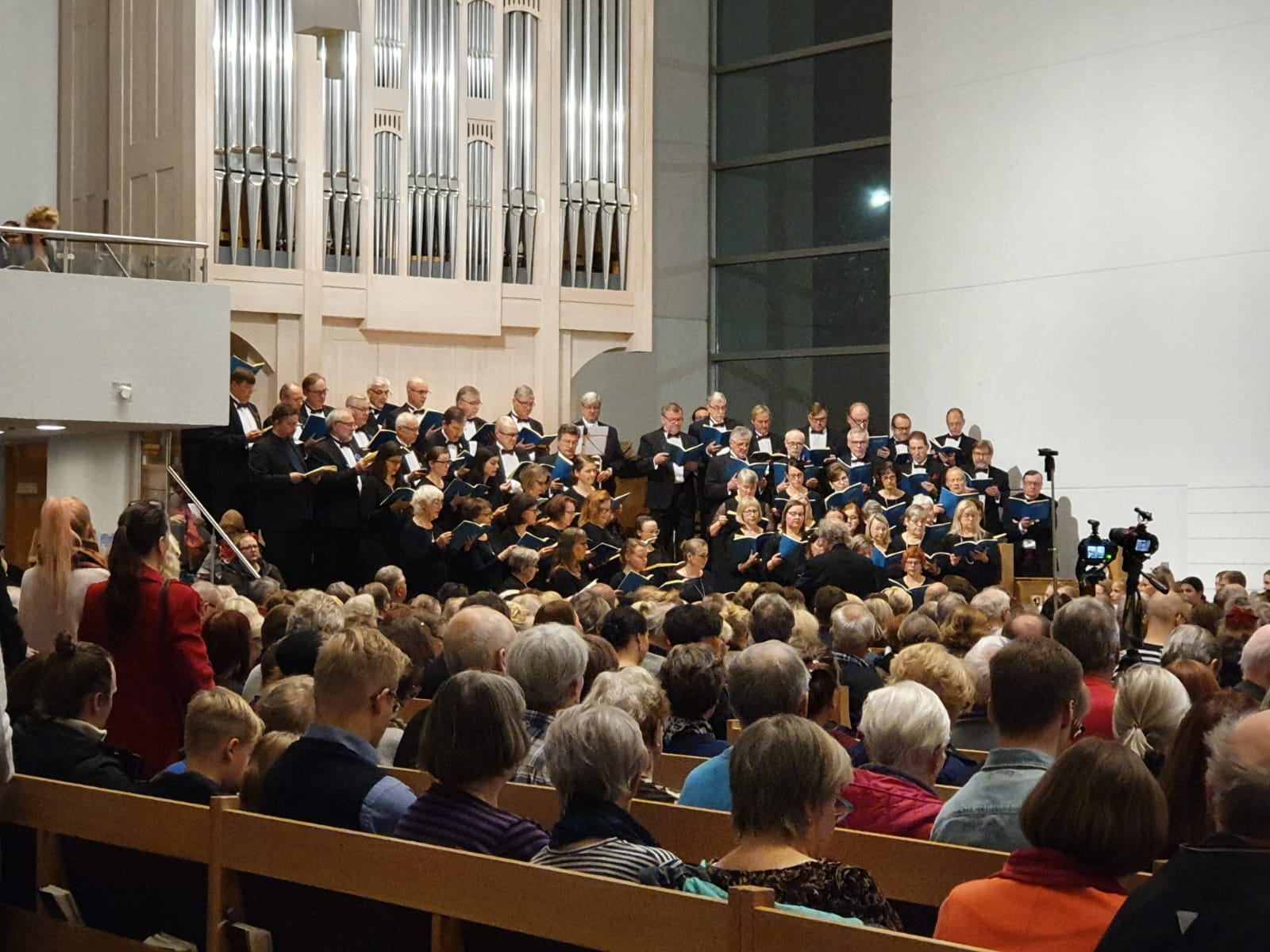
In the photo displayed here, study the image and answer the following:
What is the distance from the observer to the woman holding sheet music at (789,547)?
12820 millimetres

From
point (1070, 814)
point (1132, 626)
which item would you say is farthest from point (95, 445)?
point (1070, 814)

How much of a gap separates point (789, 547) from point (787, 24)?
655 centimetres

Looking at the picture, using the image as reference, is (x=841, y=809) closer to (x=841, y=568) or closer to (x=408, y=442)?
(x=841, y=568)

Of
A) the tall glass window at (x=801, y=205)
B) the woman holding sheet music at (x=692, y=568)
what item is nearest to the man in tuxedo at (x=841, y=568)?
the woman holding sheet music at (x=692, y=568)

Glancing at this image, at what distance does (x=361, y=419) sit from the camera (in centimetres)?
1283

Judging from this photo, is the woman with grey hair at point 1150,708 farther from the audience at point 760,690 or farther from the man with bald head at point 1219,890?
the man with bald head at point 1219,890

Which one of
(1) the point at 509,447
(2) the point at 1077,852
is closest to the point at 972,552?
(1) the point at 509,447

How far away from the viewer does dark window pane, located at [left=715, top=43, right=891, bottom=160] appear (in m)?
16.8

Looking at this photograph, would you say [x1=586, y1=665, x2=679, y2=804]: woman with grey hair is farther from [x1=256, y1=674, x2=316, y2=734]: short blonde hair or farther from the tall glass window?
the tall glass window

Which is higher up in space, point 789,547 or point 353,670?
point 353,670

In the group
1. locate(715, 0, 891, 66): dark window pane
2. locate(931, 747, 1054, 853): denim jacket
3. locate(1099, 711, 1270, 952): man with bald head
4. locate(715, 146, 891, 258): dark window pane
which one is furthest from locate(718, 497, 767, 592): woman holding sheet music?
locate(1099, 711, 1270, 952): man with bald head

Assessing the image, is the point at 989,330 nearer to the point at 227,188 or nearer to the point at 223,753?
the point at 227,188

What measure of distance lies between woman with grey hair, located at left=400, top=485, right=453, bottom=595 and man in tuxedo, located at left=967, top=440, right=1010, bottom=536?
4540 millimetres

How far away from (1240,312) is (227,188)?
25.8 ft
